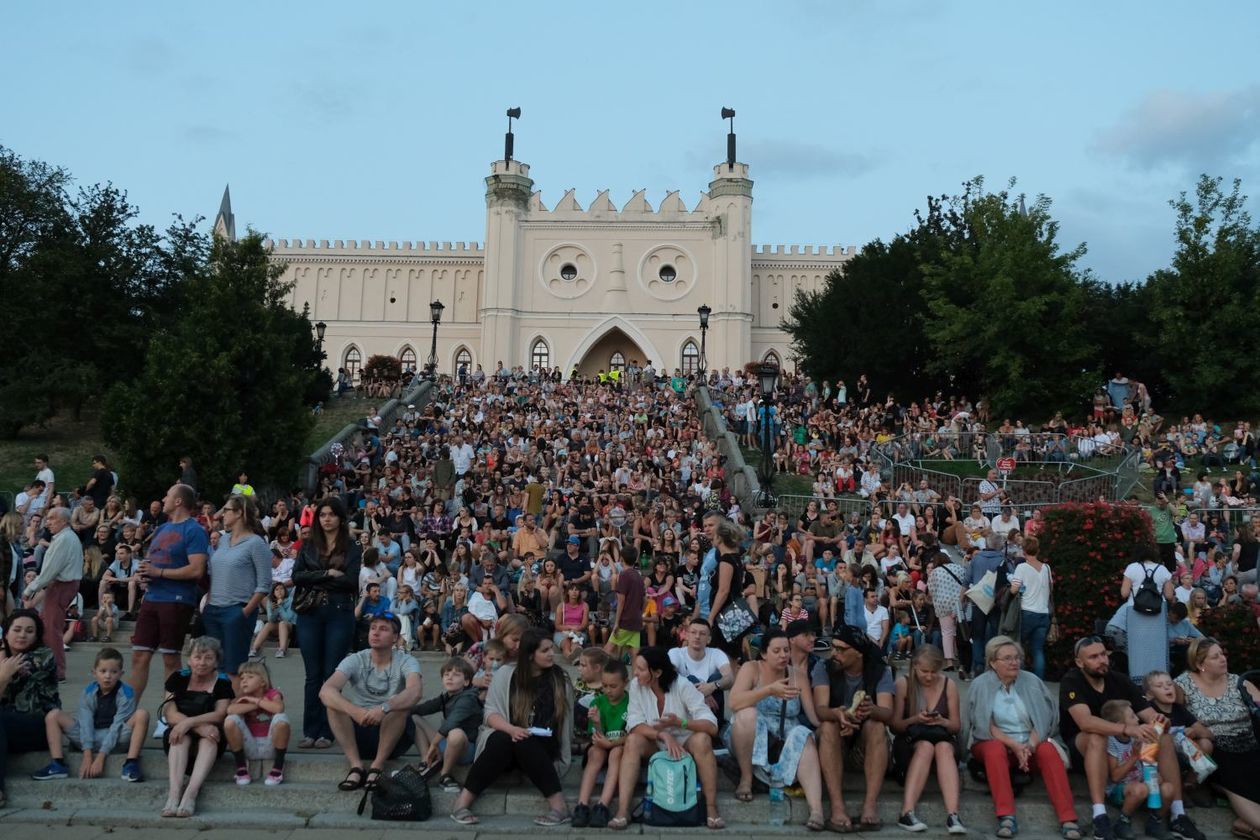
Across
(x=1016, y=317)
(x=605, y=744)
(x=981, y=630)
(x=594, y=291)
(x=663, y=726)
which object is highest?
(x=594, y=291)

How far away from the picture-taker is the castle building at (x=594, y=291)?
5134 cm

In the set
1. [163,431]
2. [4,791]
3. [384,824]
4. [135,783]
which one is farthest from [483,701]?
[163,431]

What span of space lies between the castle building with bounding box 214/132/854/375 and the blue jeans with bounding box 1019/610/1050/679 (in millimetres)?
40573

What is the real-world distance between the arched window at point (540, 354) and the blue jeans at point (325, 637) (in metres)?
Answer: 44.7

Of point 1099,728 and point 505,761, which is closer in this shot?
point 1099,728

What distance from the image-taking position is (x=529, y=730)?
6586 mm

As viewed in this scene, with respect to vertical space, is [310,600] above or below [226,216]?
below

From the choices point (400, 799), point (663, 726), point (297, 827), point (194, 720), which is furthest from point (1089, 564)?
point (194, 720)

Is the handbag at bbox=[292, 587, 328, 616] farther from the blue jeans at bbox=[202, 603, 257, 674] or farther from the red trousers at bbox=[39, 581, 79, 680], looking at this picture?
the red trousers at bbox=[39, 581, 79, 680]

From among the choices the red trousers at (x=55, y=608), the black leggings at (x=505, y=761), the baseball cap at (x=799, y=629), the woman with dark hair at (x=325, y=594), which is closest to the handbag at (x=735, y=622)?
the baseball cap at (x=799, y=629)

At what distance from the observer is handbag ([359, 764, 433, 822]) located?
21.1 ft

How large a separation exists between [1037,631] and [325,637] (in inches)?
250

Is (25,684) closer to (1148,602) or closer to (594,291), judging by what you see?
(1148,602)

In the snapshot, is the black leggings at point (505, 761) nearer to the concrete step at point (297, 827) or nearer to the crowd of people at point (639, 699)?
the crowd of people at point (639, 699)
